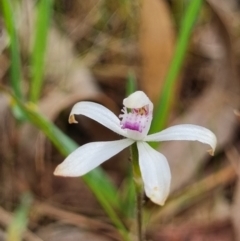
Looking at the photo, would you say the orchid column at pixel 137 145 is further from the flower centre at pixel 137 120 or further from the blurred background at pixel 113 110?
the blurred background at pixel 113 110

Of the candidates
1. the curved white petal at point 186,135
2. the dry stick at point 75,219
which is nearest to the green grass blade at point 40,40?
the dry stick at point 75,219

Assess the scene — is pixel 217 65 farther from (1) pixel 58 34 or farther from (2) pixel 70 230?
(2) pixel 70 230

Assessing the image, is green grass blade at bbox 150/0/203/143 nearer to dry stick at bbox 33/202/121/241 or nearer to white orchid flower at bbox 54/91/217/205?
dry stick at bbox 33/202/121/241

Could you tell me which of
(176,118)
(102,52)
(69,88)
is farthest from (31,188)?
(102,52)

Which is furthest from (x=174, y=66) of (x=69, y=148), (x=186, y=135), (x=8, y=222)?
(x=8, y=222)

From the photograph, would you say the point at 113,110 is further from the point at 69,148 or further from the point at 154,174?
the point at 154,174

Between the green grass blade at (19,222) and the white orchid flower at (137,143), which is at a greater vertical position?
the white orchid flower at (137,143)
